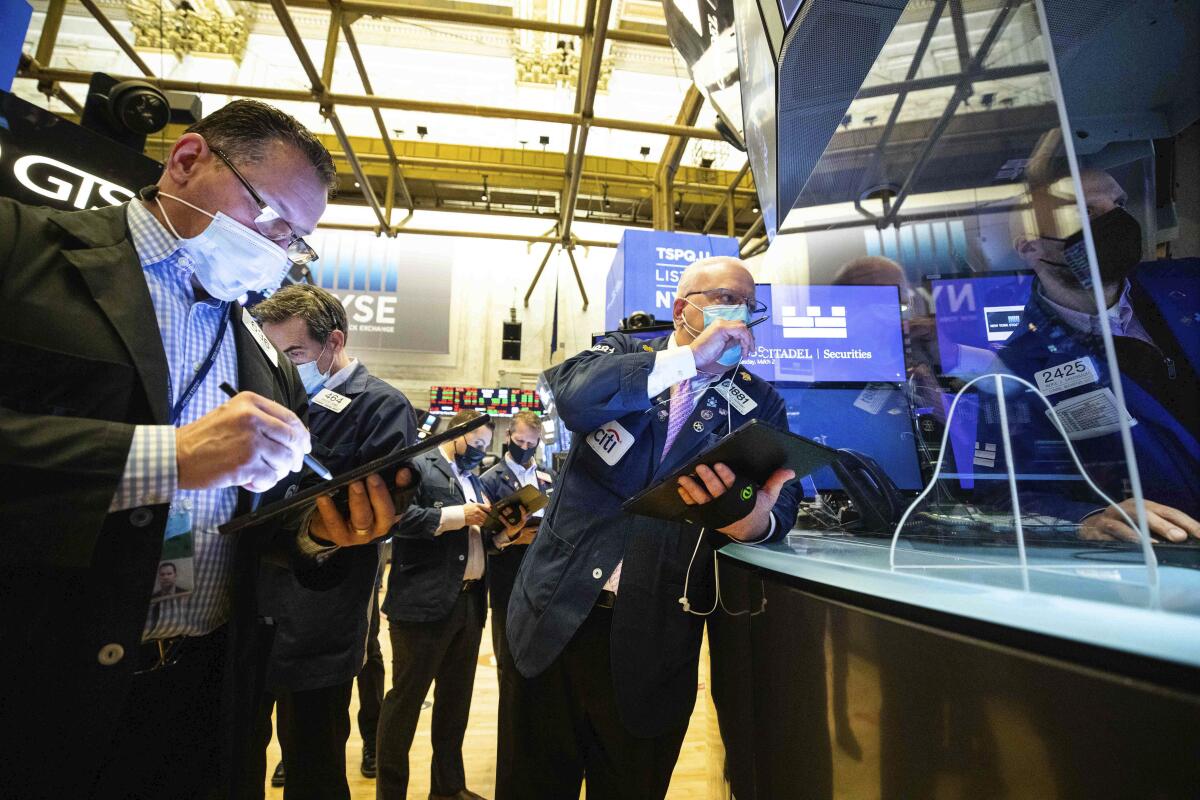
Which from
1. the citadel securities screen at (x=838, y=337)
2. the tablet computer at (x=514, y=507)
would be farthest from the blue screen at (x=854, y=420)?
the tablet computer at (x=514, y=507)

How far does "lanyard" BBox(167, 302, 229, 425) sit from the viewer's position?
1.10 metres

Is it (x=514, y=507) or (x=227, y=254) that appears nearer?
(x=227, y=254)

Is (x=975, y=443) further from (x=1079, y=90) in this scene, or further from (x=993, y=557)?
(x=1079, y=90)

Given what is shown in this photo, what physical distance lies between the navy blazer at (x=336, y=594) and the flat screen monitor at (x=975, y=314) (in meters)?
1.86

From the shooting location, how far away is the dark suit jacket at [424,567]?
2432mm

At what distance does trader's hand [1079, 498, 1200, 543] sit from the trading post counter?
0.05 m

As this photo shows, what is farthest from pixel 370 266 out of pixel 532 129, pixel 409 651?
pixel 409 651

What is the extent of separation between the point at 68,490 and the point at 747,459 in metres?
1.13

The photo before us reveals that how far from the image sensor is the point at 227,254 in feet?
3.83

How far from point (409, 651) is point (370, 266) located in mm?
7656

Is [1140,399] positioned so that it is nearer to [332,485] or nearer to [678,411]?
[678,411]

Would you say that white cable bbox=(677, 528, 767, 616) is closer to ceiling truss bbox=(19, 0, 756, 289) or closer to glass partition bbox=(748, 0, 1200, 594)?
glass partition bbox=(748, 0, 1200, 594)

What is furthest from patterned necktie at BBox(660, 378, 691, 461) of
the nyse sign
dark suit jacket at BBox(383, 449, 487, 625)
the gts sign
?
the nyse sign

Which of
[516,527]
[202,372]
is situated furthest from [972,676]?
[516,527]
